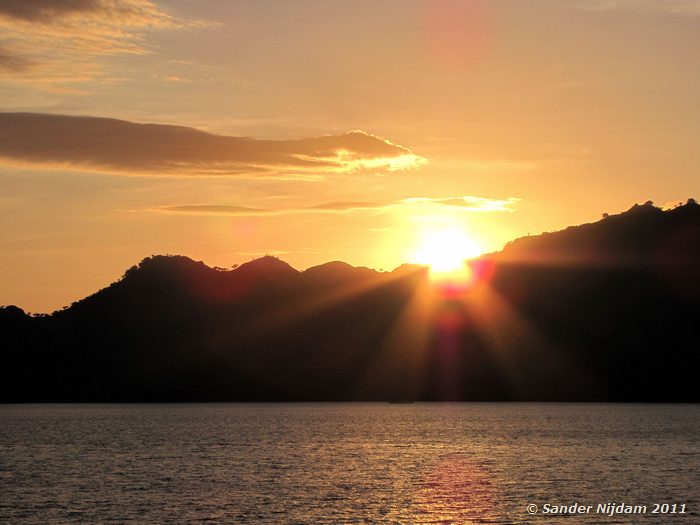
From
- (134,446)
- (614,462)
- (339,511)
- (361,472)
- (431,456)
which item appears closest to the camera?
Answer: (339,511)

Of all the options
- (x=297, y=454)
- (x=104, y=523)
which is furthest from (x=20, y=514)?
(x=297, y=454)

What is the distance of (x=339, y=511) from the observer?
319ft

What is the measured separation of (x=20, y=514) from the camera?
94125mm

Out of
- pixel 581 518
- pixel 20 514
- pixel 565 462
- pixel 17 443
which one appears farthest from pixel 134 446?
pixel 581 518

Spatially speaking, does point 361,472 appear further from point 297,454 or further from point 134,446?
point 134,446

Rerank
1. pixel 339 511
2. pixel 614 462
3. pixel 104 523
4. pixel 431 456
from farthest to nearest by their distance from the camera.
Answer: pixel 431 456 → pixel 614 462 → pixel 339 511 → pixel 104 523

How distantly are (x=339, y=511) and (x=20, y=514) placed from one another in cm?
2992

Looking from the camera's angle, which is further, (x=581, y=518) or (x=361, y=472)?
(x=361, y=472)

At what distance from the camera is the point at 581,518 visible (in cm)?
9081

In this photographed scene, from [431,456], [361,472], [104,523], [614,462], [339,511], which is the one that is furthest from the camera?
[431,456]

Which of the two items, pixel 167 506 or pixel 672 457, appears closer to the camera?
pixel 167 506

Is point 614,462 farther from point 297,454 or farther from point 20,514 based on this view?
point 20,514

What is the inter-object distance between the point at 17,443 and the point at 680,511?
142m

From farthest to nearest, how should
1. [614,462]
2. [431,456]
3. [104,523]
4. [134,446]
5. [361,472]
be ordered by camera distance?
[134,446]
[431,456]
[614,462]
[361,472]
[104,523]
